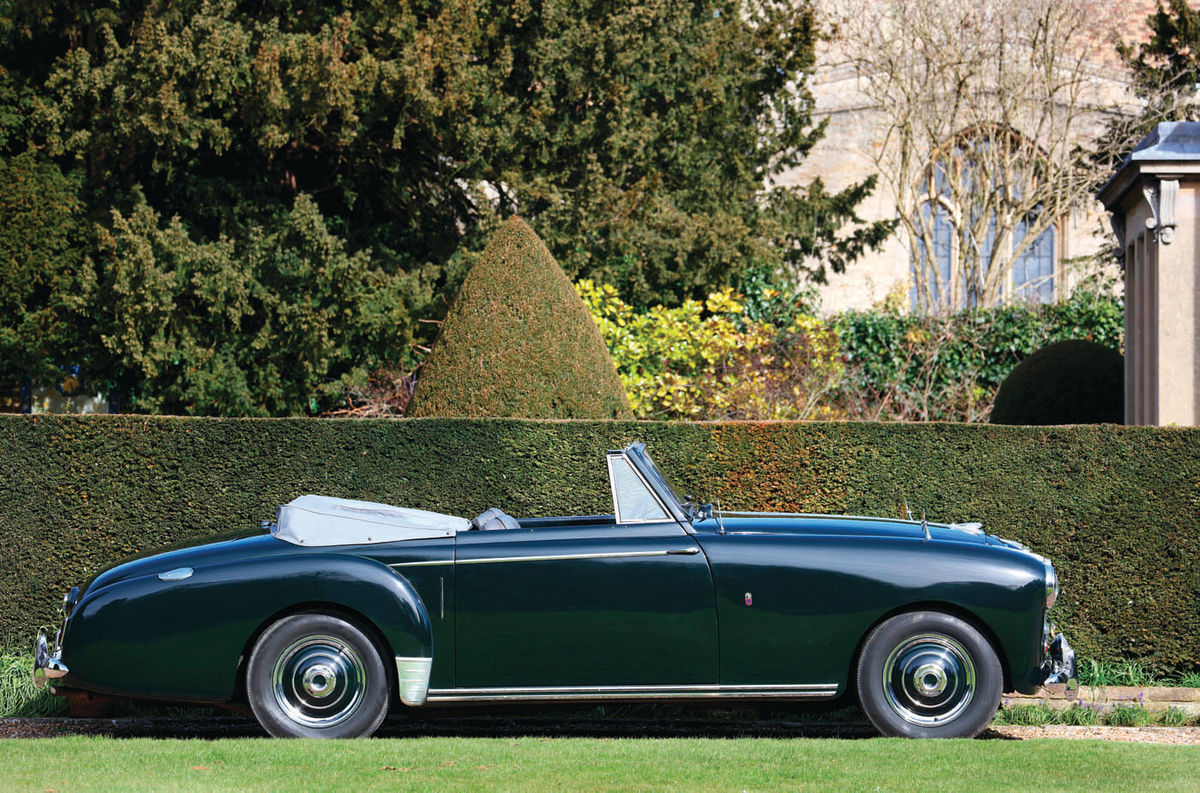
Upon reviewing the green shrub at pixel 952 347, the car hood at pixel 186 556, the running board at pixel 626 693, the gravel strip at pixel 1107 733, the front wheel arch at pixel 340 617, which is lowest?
the gravel strip at pixel 1107 733

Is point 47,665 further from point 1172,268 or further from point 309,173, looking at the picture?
point 309,173

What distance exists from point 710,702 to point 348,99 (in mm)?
10331

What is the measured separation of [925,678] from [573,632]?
1739 millimetres

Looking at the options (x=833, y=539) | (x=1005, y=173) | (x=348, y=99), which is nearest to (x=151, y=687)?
(x=833, y=539)

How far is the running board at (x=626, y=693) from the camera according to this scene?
5973 millimetres

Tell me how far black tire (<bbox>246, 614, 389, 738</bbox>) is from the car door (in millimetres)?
449

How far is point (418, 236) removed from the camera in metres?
17.6

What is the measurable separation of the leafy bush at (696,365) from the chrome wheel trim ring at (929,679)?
7970 millimetres

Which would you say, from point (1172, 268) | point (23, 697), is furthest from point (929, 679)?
point (1172, 268)

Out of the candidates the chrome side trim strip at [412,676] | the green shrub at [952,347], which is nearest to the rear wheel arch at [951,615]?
the chrome side trim strip at [412,676]

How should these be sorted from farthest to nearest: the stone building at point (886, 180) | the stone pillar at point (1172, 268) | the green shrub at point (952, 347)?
the stone building at point (886, 180) → the green shrub at point (952, 347) → the stone pillar at point (1172, 268)

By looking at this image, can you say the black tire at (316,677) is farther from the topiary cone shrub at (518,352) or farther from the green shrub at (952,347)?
the green shrub at (952,347)

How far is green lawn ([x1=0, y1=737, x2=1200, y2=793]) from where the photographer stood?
4.92 m

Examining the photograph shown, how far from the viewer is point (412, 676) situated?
19.5 feet
